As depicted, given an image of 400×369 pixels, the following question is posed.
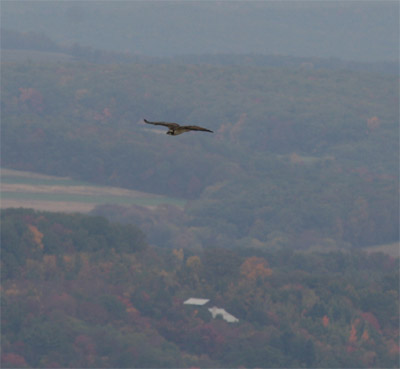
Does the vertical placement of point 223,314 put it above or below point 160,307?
below

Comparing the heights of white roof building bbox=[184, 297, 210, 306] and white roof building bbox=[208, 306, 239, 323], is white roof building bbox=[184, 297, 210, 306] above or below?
above

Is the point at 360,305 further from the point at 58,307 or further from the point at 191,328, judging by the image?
the point at 58,307

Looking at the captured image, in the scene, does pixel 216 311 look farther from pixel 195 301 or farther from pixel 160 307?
pixel 160 307

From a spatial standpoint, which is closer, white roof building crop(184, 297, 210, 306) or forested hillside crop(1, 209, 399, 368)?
forested hillside crop(1, 209, 399, 368)

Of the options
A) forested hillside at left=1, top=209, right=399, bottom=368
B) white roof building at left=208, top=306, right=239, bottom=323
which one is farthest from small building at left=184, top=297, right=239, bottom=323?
forested hillside at left=1, top=209, right=399, bottom=368

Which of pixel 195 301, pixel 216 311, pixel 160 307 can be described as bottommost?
pixel 216 311

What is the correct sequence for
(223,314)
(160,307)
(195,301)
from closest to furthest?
(160,307) < (223,314) < (195,301)

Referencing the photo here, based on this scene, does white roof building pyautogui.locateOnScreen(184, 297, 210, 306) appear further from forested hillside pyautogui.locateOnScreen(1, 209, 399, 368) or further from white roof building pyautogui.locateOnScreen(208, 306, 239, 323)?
white roof building pyautogui.locateOnScreen(208, 306, 239, 323)

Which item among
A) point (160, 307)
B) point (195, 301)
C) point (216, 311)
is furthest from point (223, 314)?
point (160, 307)

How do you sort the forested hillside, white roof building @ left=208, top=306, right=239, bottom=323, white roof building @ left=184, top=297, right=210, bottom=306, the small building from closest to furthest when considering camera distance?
the forested hillside → white roof building @ left=208, top=306, right=239, bottom=323 → the small building → white roof building @ left=184, top=297, right=210, bottom=306

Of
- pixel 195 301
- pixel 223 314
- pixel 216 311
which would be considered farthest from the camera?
pixel 195 301

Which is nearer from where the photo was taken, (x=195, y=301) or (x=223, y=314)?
(x=223, y=314)
